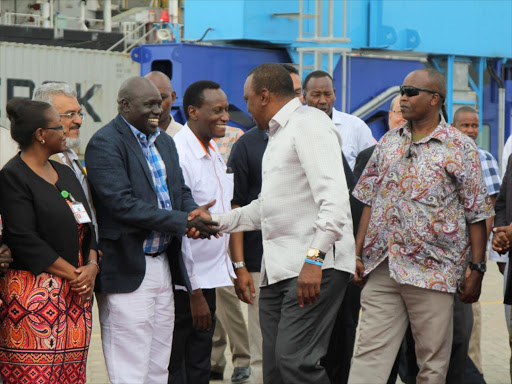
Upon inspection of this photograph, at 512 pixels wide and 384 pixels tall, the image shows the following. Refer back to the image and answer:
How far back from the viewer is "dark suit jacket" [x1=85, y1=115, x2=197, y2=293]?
16.2 feet

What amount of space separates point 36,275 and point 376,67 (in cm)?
941

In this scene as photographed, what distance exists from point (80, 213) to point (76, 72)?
774 inches

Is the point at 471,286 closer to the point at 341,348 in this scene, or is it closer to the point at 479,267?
the point at 479,267

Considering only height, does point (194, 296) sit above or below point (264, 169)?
below

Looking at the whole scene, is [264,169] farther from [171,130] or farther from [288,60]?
[288,60]

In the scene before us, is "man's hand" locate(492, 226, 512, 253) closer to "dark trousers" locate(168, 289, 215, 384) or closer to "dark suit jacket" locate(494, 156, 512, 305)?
"dark suit jacket" locate(494, 156, 512, 305)

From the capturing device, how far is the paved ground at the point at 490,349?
7.44m

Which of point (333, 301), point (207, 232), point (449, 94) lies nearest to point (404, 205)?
point (333, 301)

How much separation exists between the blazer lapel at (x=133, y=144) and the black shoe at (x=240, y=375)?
2583mm

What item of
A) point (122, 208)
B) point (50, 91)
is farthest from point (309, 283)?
point (50, 91)

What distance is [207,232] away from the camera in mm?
5191

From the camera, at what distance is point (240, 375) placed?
286 inches

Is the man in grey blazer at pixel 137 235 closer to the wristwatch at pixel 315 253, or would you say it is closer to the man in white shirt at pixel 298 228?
the man in white shirt at pixel 298 228

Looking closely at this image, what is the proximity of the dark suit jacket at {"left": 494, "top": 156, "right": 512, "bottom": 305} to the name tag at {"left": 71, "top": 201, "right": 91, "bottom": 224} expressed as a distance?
8.21ft
